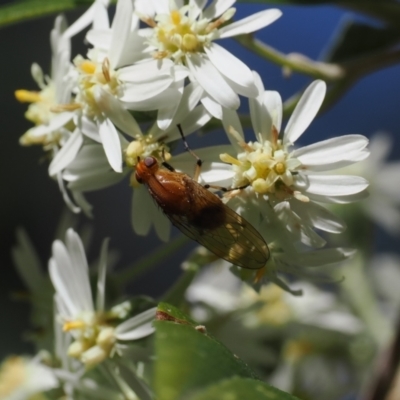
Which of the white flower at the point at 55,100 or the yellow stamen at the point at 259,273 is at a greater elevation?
the white flower at the point at 55,100

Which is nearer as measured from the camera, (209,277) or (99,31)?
(99,31)

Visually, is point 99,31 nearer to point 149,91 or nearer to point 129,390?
point 149,91

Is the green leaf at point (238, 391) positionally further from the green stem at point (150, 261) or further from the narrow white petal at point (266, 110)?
the green stem at point (150, 261)

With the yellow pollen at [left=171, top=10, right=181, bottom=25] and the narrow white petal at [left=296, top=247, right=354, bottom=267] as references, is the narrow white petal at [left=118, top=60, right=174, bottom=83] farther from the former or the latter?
the narrow white petal at [left=296, top=247, right=354, bottom=267]

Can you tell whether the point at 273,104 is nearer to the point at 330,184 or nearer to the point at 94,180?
the point at 330,184

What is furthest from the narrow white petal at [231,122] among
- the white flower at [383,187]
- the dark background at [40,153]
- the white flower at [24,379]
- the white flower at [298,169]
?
the dark background at [40,153]

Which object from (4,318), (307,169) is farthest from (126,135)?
(4,318)
